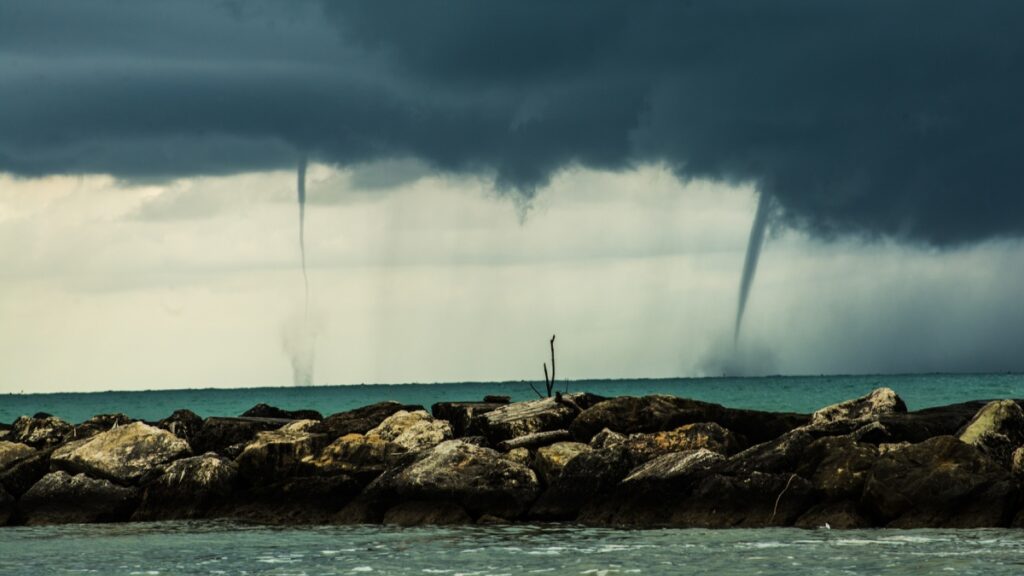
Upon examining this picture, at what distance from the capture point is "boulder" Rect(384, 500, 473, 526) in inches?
966

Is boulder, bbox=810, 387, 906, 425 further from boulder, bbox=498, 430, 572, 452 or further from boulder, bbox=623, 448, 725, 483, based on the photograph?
boulder, bbox=498, 430, 572, 452

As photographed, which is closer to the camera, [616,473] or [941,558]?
[941,558]

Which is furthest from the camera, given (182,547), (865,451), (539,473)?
(539,473)

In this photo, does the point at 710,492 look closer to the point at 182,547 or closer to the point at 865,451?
the point at 865,451

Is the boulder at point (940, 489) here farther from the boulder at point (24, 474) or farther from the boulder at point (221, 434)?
the boulder at point (24, 474)

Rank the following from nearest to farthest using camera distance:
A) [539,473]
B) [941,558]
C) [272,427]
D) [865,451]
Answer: [941,558], [865,451], [539,473], [272,427]

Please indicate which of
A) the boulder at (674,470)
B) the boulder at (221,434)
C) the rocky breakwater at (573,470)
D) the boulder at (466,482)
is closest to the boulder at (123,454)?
the rocky breakwater at (573,470)

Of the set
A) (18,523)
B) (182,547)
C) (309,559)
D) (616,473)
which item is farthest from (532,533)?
(18,523)

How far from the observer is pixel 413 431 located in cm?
2905

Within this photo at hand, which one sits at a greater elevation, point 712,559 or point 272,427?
point 272,427

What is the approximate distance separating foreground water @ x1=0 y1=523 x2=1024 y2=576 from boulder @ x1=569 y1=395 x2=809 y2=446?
16.2 ft

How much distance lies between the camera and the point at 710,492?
23.7 metres

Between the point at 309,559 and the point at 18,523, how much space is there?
927 centimetres

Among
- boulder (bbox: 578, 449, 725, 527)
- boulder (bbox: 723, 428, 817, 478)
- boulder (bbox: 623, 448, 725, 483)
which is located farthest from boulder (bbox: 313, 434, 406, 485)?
boulder (bbox: 723, 428, 817, 478)
